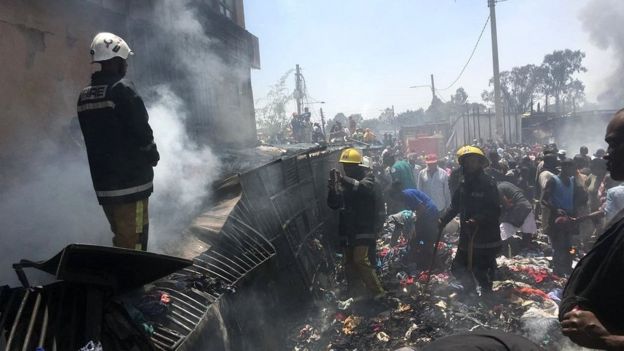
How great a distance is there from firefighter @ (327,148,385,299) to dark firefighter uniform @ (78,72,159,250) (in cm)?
280

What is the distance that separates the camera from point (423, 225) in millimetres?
6203

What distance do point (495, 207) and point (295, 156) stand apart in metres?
3.05

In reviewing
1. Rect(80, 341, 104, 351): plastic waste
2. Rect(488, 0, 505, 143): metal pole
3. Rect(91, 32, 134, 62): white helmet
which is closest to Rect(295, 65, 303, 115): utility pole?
Rect(488, 0, 505, 143): metal pole

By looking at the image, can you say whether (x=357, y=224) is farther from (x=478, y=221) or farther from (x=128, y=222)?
(x=128, y=222)

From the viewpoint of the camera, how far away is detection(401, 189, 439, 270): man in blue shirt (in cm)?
616

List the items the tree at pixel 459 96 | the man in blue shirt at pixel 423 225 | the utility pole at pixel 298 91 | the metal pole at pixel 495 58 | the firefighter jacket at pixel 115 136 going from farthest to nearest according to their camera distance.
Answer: the tree at pixel 459 96 < the utility pole at pixel 298 91 < the metal pole at pixel 495 58 < the man in blue shirt at pixel 423 225 < the firefighter jacket at pixel 115 136

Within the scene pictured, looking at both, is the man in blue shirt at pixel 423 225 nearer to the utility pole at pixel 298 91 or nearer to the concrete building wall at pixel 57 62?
the concrete building wall at pixel 57 62

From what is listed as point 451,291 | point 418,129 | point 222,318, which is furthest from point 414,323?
point 418,129

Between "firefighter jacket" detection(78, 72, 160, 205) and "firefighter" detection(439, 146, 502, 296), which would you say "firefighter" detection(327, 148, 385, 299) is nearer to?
"firefighter" detection(439, 146, 502, 296)

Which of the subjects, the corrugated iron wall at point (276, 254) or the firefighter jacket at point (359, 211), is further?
the firefighter jacket at point (359, 211)

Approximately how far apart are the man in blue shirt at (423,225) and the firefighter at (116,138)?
420 cm

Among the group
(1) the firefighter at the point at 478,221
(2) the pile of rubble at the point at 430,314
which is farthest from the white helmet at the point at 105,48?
(1) the firefighter at the point at 478,221

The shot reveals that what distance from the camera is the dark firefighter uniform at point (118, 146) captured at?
290cm

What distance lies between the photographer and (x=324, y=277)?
5.98 meters
